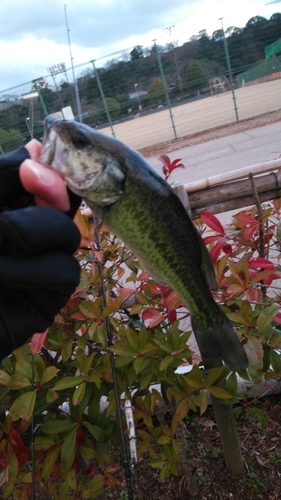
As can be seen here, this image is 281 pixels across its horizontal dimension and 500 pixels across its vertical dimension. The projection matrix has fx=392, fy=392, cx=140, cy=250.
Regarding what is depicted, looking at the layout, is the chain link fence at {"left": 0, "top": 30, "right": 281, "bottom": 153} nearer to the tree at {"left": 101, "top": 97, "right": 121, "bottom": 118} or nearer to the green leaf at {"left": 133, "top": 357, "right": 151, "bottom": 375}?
the tree at {"left": 101, "top": 97, "right": 121, "bottom": 118}

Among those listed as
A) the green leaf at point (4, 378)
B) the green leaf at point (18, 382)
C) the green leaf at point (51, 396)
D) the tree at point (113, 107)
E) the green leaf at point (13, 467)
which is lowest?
the green leaf at point (13, 467)

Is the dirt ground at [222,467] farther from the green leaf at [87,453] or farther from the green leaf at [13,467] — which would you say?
the green leaf at [13,467]

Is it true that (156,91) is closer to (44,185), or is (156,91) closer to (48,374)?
(48,374)

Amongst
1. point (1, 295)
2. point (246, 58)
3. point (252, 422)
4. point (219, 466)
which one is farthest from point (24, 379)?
point (246, 58)

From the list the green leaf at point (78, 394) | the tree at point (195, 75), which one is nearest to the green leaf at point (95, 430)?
the green leaf at point (78, 394)

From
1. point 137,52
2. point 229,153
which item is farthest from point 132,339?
point 137,52

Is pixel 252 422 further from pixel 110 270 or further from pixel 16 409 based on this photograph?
pixel 16 409

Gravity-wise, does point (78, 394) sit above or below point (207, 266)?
below
